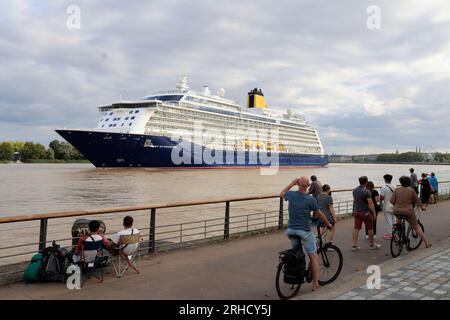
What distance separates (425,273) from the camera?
5.42 meters

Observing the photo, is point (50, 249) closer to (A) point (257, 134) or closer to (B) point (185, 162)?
(B) point (185, 162)

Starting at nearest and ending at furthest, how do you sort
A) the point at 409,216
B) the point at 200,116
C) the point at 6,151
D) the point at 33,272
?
the point at 33,272
the point at 409,216
the point at 200,116
the point at 6,151

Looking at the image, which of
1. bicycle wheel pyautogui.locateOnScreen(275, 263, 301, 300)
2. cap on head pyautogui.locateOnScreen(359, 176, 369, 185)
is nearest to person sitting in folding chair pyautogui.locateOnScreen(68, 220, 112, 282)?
bicycle wheel pyautogui.locateOnScreen(275, 263, 301, 300)

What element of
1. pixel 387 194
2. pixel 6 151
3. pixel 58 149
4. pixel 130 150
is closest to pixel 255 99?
pixel 130 150

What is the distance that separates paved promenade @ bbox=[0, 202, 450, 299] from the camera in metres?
4.60

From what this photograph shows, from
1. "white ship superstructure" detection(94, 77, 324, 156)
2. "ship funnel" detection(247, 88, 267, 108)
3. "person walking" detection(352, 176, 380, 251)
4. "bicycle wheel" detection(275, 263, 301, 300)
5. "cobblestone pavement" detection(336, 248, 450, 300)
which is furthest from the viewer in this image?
"ship funnel" detection(247, 88, 267, 108)

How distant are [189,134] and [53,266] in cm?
5606

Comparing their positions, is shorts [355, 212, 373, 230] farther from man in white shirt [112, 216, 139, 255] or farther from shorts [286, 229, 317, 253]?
man in white shirt [112, 216, 139, 255]

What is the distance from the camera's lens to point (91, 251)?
17.0 ft

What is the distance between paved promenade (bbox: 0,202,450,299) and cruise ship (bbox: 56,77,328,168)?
46.2 meters

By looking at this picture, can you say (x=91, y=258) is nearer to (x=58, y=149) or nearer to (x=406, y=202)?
(x=406, y=202)

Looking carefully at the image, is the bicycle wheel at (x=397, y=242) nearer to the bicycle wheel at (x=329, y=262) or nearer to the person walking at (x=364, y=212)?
the person walking at (x=364, y=212)

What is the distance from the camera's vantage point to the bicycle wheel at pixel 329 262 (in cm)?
538
